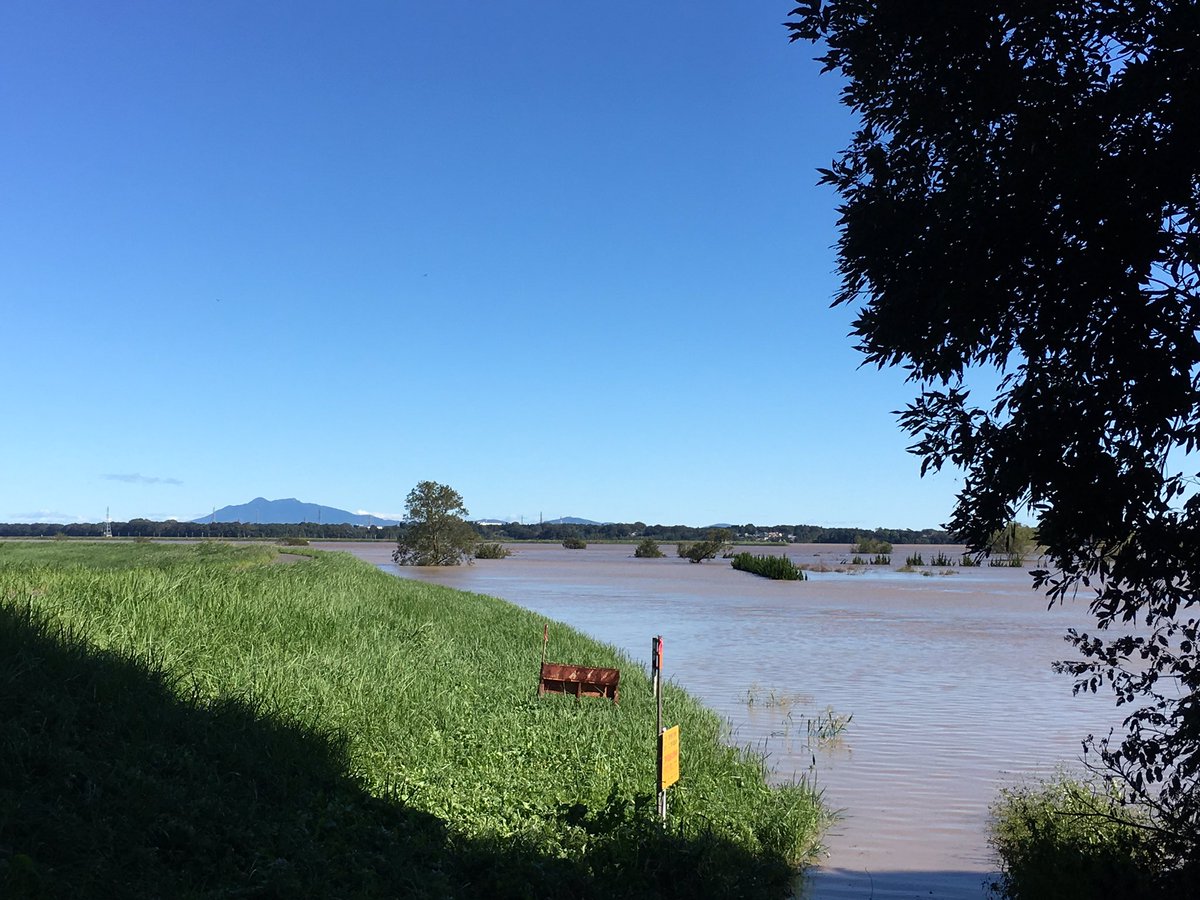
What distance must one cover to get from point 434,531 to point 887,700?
56796 millimetres

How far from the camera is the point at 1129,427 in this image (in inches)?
262

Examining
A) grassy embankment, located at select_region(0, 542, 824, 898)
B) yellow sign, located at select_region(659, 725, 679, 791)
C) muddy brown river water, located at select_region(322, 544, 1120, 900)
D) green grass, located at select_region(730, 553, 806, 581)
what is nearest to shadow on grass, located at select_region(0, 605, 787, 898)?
grassy embankment, located at select_region(0, 542, 824, 898)

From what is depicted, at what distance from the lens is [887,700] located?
1908 centimetres

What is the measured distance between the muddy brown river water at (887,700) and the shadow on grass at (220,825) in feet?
6.16

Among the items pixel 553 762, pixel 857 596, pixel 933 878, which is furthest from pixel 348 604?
pixel 857 596

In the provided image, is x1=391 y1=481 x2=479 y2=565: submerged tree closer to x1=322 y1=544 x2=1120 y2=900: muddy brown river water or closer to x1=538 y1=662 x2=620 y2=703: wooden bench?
x1=322 y1=544 x2=1120 y2=900: muddy brown river water

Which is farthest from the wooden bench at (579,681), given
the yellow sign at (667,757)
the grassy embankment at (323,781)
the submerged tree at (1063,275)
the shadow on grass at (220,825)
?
the submerged tree at (1063,275)

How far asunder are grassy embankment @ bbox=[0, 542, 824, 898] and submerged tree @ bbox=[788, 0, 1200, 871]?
3781 millimetres

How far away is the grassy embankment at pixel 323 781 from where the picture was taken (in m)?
7.27

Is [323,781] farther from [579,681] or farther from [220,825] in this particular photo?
[579,681]

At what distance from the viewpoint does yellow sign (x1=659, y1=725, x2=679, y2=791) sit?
852cm

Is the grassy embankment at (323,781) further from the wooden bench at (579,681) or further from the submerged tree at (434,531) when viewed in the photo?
the submerged tree at (434,531)

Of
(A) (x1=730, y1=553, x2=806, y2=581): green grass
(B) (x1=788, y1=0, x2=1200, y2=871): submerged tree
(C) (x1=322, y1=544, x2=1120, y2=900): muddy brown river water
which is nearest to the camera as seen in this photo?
(B) (x1=788, y1=0, x2=1200, y2=871): submerged tree

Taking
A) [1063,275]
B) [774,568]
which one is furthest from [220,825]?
[774,568]
